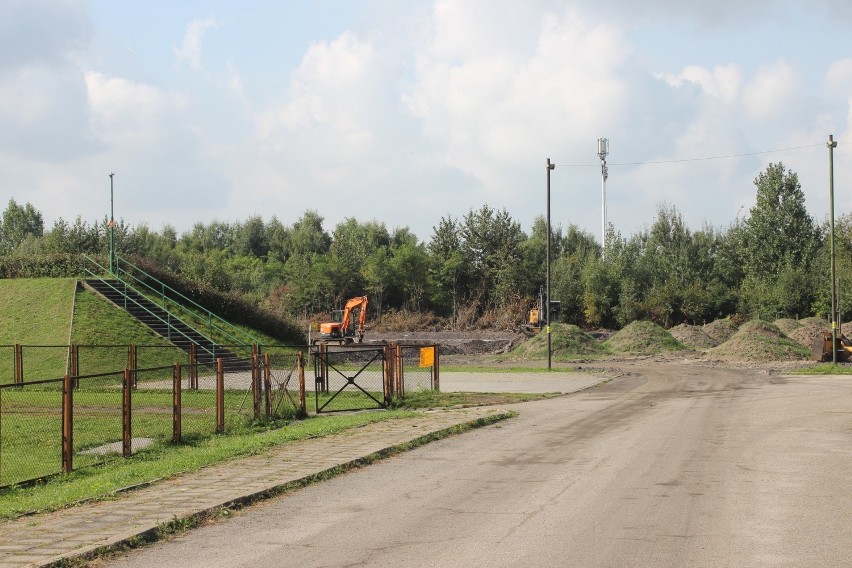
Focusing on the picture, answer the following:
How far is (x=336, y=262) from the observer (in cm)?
9281

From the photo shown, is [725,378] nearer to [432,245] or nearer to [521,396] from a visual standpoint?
[521,396]

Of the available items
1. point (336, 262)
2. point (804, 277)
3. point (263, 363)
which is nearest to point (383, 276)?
point (336, 262)

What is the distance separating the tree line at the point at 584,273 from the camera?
81938 millimetres

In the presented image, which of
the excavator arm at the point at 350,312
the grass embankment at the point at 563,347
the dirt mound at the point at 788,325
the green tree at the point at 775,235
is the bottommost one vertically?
the grass embankment at the point at 563,347

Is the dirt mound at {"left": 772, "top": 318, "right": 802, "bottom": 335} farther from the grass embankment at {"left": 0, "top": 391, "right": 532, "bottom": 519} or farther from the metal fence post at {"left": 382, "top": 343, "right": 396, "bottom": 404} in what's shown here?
the grass embankment at {"left": 0, "top": 391, "right": 532, "bottom": 519}

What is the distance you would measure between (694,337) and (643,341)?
7892 mm

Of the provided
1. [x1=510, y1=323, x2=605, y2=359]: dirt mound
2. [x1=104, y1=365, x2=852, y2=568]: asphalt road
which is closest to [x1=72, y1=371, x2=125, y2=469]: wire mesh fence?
[x1=104, y1=365, x2=852, y2=568]: asphalt road

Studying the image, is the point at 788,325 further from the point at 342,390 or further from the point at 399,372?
the point at 342,390

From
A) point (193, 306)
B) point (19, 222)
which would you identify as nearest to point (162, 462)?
point (193, 306)

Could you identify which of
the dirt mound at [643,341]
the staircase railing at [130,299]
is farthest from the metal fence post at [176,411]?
the dirt mound at [643,341]

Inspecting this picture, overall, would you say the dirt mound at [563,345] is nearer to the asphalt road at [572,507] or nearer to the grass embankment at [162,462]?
the grass embankment at [162,462]

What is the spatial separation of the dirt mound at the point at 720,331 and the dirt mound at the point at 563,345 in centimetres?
1250

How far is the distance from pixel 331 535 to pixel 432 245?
8915cm

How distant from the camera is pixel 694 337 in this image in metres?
64.8
